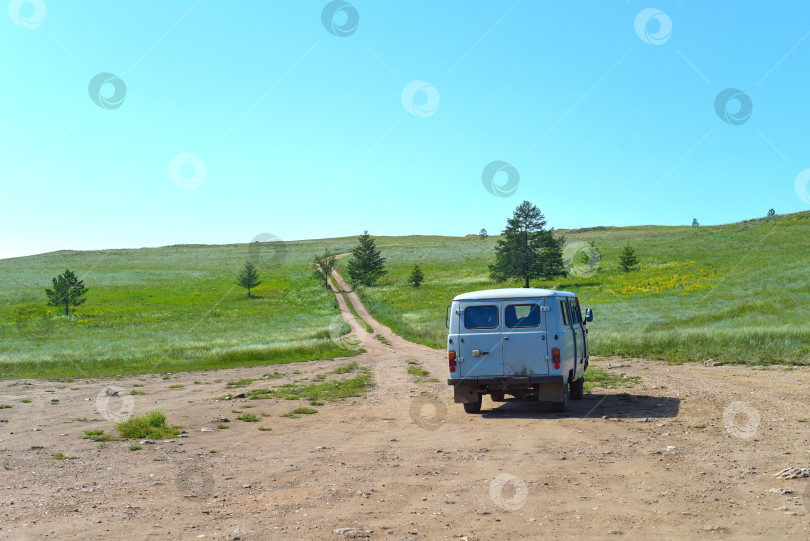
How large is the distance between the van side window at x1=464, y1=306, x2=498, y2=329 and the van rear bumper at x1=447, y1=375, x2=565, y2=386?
1.14 m

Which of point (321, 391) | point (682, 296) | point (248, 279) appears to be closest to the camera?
point (321, 391)

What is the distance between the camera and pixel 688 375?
19.3 meters

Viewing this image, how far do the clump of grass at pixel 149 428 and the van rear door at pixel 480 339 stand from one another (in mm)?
6100

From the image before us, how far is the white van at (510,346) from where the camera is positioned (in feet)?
44.1

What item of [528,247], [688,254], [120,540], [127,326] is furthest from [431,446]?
[688,254]

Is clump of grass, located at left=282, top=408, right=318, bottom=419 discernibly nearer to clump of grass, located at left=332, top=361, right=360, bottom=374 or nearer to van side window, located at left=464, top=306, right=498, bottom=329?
van side window, located at left=464, top=306, right=498, bottom=329

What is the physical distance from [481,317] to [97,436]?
812 centimetres

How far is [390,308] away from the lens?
5966 centimetres

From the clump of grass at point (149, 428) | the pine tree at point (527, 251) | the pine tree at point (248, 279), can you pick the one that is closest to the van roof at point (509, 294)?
the clump of grass at point (149, 428)

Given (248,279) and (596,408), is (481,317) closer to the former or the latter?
(596,408)

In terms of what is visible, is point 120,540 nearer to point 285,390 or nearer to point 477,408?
point 477,408

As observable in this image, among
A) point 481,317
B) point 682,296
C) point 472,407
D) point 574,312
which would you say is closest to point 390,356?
point 574,312

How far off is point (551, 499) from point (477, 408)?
23.3 ft

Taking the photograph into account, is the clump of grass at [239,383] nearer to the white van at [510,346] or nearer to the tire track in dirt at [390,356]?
the tire track in dirt at [390,356]
